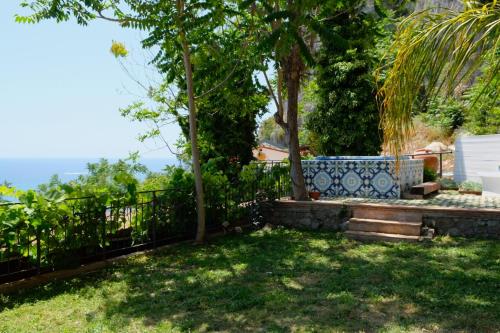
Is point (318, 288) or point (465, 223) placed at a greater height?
point (465, 223)

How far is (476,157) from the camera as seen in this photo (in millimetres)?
14930

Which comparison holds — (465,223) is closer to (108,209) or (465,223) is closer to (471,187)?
(471,187)

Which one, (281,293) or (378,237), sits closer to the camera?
(281,293)

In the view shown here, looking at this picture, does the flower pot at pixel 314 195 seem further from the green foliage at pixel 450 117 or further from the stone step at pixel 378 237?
the green foliage at pixel 450 117

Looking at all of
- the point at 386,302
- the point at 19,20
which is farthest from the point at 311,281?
the point at 19,20

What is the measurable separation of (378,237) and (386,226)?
0.37m

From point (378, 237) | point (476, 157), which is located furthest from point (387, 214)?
point (476, 157)

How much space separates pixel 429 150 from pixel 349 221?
1170cm

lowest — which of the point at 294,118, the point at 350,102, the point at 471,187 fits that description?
the point at 471,187

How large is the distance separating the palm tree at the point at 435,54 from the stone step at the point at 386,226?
5.08 meters

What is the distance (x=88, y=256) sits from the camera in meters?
6.46

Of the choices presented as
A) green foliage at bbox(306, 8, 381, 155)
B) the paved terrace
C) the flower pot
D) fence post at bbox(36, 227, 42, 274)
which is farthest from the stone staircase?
green foliage at bbox(306, 8, 381, 155)

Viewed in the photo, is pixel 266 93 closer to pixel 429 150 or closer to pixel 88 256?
pixel 88 256

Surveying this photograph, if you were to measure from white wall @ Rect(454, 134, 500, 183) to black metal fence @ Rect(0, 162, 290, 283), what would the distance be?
8.77 metres
